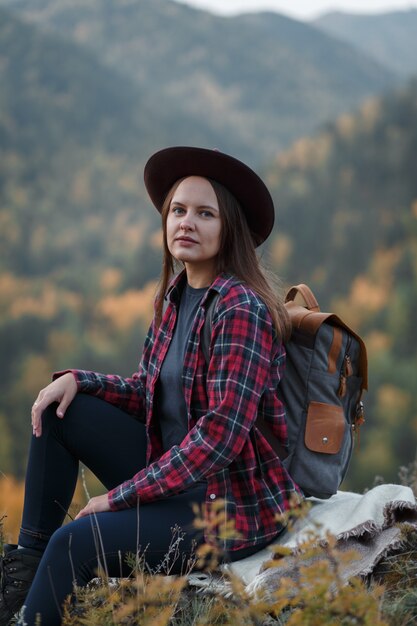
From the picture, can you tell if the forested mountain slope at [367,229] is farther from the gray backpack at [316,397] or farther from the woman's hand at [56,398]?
the woman's hand at [56,398]

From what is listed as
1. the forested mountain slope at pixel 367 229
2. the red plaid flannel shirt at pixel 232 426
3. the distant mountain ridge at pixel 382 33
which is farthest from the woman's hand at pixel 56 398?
the distant mountain ridge at pixel 382 33

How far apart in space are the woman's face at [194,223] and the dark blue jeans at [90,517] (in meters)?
0.52

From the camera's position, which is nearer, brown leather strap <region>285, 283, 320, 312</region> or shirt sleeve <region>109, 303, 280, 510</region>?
shirt sleeve <region>109, 303, 280, 510</region>

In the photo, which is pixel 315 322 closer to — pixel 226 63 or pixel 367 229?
pixel 367 229

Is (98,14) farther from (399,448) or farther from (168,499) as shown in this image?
(168,499)

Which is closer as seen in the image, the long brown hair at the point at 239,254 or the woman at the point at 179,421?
the woman at the point at 179,421

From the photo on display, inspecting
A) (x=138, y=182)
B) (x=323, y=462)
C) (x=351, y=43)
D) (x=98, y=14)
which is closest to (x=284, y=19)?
(x=351, y=43)

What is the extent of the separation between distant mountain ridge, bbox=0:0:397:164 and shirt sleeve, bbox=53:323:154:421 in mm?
80368

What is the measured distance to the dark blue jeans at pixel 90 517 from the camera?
2068mm

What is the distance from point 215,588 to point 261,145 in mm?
81397

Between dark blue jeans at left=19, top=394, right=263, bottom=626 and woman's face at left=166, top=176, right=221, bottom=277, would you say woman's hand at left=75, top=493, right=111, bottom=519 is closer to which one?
dark blue jeans at left=19, top=394, right=263, bottom=626

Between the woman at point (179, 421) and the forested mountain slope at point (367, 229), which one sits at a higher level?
the forested mountain slope at point (367, 229)

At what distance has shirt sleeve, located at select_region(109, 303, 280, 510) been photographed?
2.16 metres

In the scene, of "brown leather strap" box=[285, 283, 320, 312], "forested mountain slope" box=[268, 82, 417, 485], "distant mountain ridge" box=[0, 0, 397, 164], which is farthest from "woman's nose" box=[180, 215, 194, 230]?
"distant mountain ridge" box=[0, 0, 397, 164]
